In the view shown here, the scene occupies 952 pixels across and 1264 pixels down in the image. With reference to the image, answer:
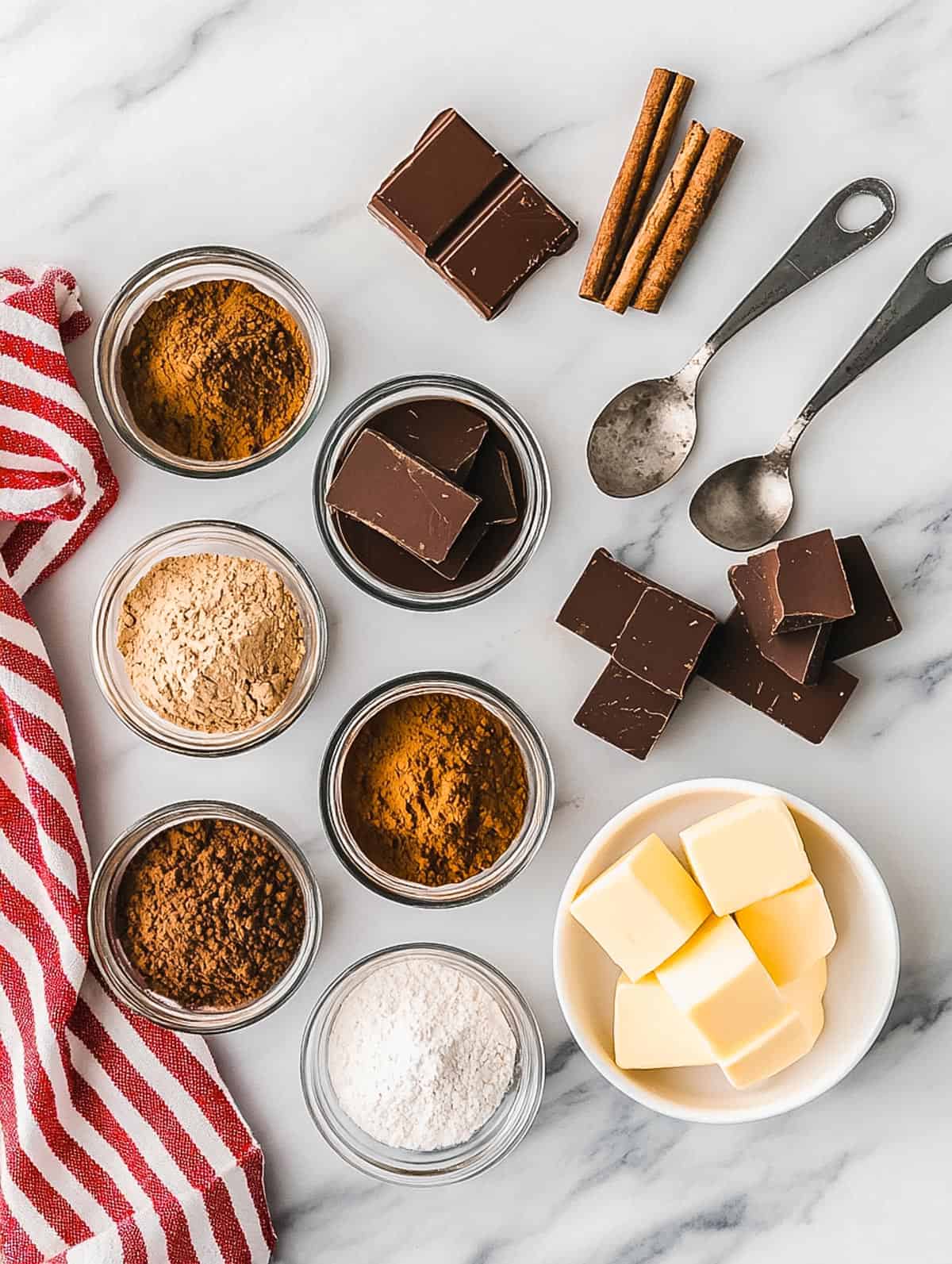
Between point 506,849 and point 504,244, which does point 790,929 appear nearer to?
point 506,849

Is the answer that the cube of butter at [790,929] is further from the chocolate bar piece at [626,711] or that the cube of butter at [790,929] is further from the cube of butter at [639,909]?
the chocolate bar piece at [626,711]

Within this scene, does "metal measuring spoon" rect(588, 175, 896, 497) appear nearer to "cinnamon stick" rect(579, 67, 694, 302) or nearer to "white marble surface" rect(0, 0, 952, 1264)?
"white marble surface" rect(0, 0, 952, 1264)

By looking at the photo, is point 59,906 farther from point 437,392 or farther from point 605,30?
point 605,30

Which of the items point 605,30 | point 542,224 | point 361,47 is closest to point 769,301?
point 542,224

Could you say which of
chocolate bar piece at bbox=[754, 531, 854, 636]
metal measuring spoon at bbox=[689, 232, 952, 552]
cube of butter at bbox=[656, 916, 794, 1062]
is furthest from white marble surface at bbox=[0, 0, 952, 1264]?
cube of butter at bbox=[656, 916, 794, 1062]

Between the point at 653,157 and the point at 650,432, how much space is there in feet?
1.18

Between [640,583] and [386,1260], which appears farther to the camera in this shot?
[386,1260]

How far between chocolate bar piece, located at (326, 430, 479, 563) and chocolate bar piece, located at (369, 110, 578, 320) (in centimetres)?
24

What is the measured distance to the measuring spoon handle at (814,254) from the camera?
5.02 feet

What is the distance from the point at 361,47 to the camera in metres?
1.57

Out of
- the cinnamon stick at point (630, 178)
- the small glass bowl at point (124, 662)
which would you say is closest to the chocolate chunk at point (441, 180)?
the cinnamon stick at point (630, 178)

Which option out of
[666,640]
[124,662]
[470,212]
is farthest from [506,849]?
[470,212]

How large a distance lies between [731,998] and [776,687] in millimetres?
400

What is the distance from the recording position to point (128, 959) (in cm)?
155
